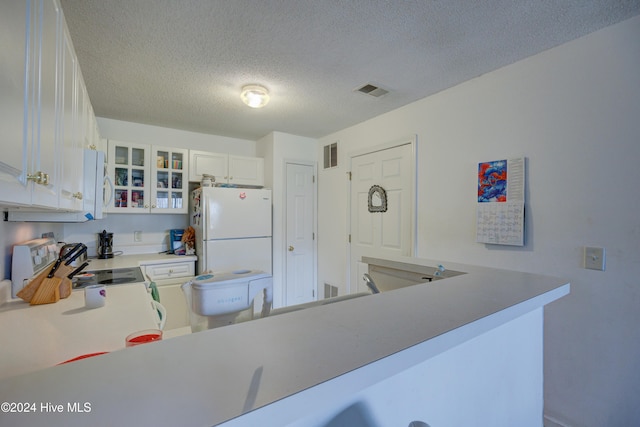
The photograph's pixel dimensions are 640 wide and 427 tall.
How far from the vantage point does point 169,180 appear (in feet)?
9.77

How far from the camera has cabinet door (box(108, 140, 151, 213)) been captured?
2.73m

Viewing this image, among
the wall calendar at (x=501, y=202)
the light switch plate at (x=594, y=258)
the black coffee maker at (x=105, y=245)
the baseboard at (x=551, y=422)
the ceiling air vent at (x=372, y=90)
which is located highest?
the ceiling air vent at (x=372, y=90)

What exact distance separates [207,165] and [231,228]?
82 centimetres

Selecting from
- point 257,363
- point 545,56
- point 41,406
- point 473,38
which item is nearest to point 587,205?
point 545,56

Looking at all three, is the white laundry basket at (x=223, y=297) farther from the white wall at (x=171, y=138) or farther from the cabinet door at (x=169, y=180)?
the white wall at (x=171, y=138)

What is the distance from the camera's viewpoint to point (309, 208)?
3.58 metres

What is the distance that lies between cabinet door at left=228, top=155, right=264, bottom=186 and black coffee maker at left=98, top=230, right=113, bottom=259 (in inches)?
51.9

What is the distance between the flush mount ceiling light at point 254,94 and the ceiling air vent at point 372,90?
2.43ft

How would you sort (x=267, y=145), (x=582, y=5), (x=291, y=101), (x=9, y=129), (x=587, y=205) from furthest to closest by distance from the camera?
(x=267, y=145)
(x=291, y=101)
(x=587, y=205)
(x=582, y=5)
(x=9, y=129)

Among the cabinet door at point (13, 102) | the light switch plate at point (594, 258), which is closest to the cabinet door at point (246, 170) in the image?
the cabinet door at point (13, 102)

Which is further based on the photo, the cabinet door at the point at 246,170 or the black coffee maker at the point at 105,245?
the cabinet door at the point at 246,170

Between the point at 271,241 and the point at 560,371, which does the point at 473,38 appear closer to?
the point at 560,371

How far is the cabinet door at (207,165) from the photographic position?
3082 millimetres

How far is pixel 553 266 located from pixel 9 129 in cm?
238
